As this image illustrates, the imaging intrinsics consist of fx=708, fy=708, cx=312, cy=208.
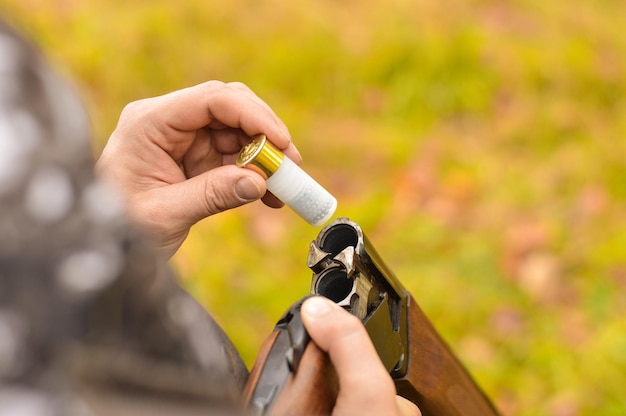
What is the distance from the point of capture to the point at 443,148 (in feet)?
9.10

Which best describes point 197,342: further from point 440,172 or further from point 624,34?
point 624,34

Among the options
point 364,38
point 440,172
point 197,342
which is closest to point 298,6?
point 364,38

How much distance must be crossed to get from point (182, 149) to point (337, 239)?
0.43 metres

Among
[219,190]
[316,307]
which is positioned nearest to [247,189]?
[219,190]

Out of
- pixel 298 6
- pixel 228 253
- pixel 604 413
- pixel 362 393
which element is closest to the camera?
pixel 362 393

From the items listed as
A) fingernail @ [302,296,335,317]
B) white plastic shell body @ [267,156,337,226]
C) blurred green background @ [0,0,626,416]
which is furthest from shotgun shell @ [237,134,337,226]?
blurred green background @ [0,0,626,416]

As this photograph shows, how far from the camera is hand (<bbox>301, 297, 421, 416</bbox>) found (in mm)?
667

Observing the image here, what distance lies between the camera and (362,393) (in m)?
0.67

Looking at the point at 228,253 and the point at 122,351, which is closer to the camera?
the point at 122,351

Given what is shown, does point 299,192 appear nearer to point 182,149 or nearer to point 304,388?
point 182,149

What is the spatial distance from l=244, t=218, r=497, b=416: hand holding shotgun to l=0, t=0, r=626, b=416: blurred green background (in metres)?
1.15

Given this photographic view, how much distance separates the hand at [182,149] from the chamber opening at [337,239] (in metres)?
0.22

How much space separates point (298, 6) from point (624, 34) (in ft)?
4.77

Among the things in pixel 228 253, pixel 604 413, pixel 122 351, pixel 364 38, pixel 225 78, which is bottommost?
pixel 122 351
